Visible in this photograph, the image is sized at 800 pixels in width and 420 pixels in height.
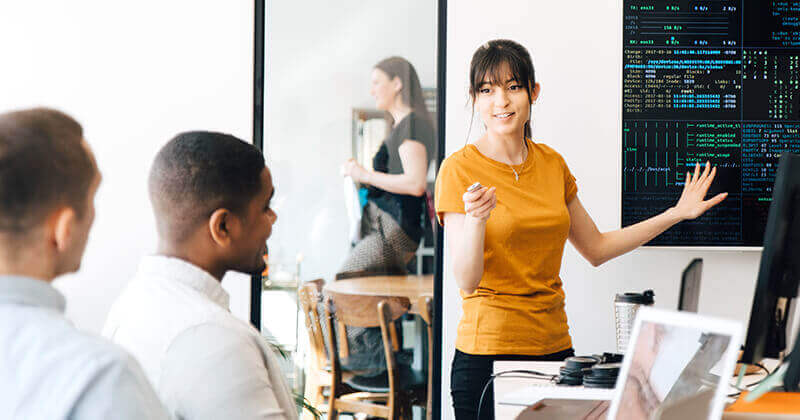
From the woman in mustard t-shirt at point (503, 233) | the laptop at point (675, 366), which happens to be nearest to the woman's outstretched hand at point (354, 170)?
A: the woman in mustard t-shirt at point (503, 233)

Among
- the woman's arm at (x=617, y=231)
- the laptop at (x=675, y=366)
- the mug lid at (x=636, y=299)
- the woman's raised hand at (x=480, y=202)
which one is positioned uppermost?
the woman's raised hand at (x=480, y=202)

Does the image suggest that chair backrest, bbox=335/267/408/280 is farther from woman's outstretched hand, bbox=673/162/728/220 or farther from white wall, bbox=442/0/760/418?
woman's outstretched hand, bbox=673/162/728/220

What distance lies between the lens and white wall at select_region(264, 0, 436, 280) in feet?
10.4

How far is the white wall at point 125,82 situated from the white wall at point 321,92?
0.48 ft

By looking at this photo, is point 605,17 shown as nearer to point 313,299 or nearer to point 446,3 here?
point 446,3

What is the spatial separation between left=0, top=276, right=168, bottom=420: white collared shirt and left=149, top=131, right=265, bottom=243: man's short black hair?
1.26 feet

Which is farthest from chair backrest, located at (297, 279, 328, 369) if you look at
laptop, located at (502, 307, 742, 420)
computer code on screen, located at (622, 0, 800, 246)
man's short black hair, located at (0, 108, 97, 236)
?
man's short black hair, located at (0, 108, 97, 236)

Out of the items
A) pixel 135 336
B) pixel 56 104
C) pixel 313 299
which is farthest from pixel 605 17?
pixel 135 336

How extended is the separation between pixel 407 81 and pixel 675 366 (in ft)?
7.72

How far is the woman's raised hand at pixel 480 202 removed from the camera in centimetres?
185

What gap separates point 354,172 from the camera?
3.17 meters

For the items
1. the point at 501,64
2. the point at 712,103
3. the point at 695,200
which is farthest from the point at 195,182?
the point at 712,103

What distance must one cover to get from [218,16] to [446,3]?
966 mm

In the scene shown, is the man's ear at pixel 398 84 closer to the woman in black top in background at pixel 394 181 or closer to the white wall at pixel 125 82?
the woman in black top in background at pixel 394 181
